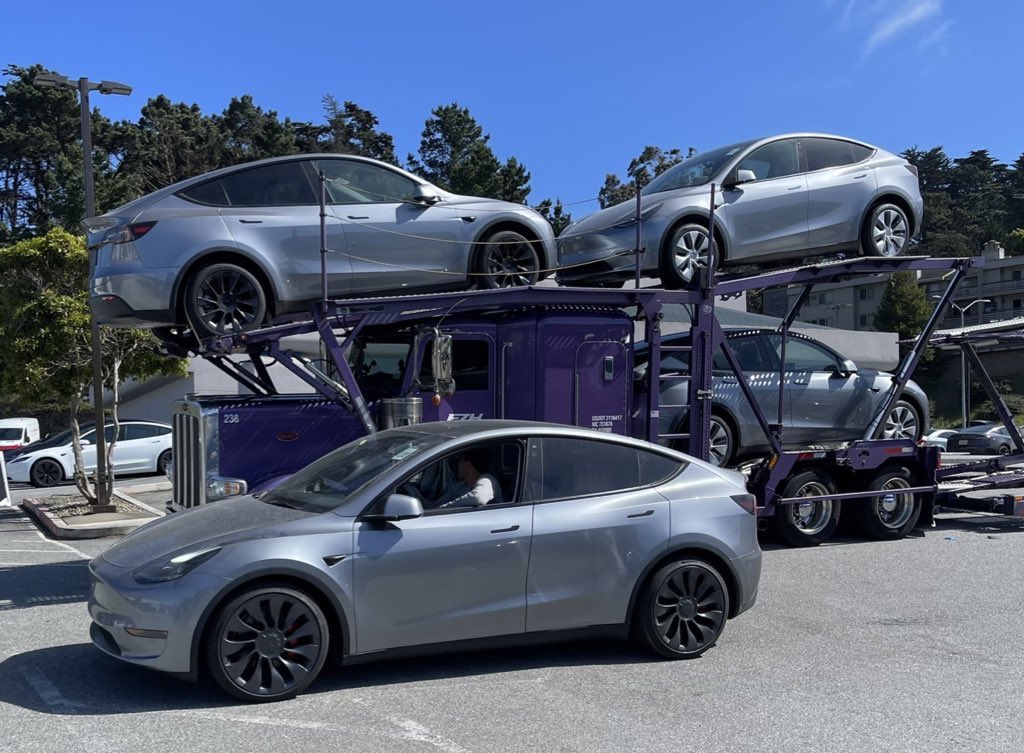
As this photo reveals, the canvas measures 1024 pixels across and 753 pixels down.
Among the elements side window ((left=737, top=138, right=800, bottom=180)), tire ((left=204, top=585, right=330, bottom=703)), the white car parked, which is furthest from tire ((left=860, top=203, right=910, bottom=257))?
the white car parked

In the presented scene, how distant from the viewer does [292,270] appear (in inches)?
347

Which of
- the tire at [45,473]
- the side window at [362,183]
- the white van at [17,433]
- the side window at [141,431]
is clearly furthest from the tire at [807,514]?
the white van at [17,433]

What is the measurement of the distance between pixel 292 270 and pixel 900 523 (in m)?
7.16

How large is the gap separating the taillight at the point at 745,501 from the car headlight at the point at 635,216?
Answer: 12.9 feet

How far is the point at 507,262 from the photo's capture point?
9633 mm

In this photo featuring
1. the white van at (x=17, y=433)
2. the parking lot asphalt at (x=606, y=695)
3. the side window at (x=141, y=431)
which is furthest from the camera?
the white van at (x=17, y=433)

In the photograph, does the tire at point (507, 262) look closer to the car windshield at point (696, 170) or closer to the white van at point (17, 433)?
the car windshield at point (696, 170)

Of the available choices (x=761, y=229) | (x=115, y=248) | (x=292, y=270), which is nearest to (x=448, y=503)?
(x=292, y=270)

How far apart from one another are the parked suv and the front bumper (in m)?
5.41

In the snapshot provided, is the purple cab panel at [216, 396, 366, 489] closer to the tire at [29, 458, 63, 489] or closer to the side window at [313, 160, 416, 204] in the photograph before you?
the side window at [313, 160, 416, 204]

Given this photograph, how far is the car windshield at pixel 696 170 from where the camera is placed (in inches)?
401

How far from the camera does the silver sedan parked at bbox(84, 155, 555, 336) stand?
8.44m

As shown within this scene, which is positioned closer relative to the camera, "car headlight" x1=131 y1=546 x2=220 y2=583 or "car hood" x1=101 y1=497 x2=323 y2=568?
"car headlight" x1=131 y1=546 x2=220 y2=583

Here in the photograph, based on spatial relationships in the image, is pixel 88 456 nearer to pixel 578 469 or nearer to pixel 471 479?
pixel 471 479
